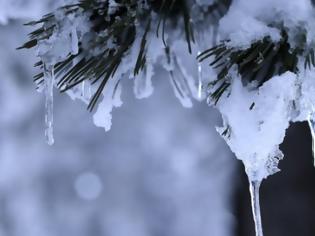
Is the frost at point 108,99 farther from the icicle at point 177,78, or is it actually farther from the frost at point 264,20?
the frost at point 264,20

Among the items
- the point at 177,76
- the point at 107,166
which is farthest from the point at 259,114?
the point at 107,166

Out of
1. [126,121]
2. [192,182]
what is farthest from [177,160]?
[126,121]

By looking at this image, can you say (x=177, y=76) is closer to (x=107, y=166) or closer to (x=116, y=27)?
(x=116, y=27)

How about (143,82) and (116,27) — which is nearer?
(116,27)

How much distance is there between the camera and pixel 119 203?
4.55 m

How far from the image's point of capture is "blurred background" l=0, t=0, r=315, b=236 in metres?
4.23

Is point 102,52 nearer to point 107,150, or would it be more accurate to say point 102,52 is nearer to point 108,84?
point 108,84

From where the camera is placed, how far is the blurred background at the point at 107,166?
4.23 meters

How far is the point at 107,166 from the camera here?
4484mm

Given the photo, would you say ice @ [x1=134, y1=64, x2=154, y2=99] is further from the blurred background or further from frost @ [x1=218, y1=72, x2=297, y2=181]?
the blurred background

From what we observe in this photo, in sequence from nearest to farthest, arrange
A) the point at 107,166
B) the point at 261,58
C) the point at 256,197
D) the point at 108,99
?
1. the point at 261,58
2. the point at 108,99
3. the point at 256,197
4. the point at 107,166

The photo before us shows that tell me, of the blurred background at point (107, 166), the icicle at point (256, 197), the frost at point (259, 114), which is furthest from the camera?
the blurred background at point (107, 166)

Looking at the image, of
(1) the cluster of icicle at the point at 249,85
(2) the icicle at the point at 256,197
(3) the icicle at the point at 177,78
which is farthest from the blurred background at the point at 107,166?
(1) the cluster of icicle at the point at 249,85

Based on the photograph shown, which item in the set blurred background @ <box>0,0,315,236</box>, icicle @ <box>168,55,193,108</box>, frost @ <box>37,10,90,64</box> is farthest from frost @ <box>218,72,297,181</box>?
blurred background @ <box>0,0,315,236</box>
